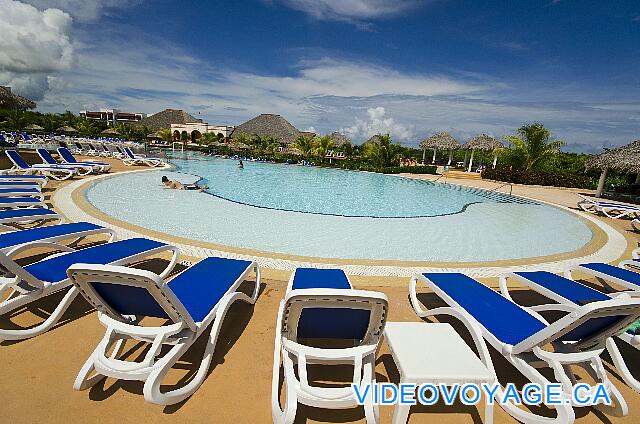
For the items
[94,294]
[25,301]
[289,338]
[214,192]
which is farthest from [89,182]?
[289,338]

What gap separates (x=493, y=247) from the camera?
726 centimetres

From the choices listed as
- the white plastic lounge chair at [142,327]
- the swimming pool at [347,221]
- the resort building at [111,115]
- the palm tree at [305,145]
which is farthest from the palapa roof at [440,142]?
the resort building at [111,115]

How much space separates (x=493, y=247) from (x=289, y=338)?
→ 21.4 feet

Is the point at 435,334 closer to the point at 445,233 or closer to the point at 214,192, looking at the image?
the point at 445,233

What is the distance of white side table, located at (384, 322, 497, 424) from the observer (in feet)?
6.55

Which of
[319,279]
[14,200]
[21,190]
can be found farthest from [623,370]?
[21,190]

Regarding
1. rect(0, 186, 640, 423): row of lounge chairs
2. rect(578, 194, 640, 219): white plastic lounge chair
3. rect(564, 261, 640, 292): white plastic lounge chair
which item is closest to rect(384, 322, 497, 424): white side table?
rect(0, 186, 640, 423): row of lounge chairs

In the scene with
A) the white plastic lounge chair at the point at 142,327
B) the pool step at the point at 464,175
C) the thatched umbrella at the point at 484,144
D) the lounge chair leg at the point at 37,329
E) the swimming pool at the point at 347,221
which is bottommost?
the swimming pool at the point at 347,221

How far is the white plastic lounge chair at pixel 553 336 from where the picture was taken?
2131mm

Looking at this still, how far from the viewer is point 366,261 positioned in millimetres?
5352

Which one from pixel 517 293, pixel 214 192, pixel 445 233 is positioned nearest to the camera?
pixel 517 293

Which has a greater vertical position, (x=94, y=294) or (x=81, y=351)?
(x=94, y=294)

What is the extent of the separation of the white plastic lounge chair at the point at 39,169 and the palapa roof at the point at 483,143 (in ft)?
88.6

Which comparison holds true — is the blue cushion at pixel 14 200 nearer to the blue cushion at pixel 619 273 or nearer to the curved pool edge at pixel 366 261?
the curved pool edge at pixel 366 261
